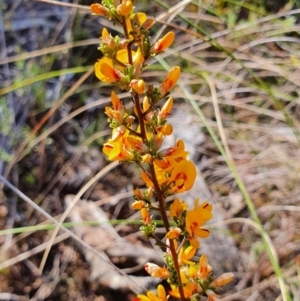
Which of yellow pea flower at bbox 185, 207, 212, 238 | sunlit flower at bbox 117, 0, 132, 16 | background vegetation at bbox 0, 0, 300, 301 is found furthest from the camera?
background vegetation at bbox 0, 0, 300, 301

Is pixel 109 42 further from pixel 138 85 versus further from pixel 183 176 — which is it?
pixel 183 176

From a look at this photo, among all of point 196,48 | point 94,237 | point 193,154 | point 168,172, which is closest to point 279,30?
point 196,48

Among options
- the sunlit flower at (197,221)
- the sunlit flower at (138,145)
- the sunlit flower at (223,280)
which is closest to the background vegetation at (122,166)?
the sunlit flower at (223,280)

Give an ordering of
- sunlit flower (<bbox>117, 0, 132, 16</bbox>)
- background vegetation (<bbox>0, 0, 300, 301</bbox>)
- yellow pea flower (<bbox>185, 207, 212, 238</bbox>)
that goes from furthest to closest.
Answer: background vegetation (<bbox>0, 0, 300, 301</bbox>), yellow pea flower (<bbox>185, 207, 212, 238</bbox>), sunlit flower (<bbox>117, 0, 132, 16</bbox>)

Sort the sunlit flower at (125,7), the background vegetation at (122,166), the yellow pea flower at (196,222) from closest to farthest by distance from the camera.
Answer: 1. the sunlit flower at (125,7)
2. the yellow pea flower at (196,222)
3. the background vegetation at (122,166)

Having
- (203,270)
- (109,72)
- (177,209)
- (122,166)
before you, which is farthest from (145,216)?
(122,166)

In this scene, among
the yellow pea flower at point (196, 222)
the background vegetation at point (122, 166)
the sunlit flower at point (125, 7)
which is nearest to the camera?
the sunlit flower at point (125, 7)

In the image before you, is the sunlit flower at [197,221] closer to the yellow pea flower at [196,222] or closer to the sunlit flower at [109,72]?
the yellow pea flower at [196,222]

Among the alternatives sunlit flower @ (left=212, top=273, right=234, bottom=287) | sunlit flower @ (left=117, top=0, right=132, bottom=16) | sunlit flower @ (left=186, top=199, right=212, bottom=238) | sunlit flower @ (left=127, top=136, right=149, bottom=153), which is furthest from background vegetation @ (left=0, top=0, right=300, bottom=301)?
sunlit flower @ (left=117, top=0, right=132, bottom=16)

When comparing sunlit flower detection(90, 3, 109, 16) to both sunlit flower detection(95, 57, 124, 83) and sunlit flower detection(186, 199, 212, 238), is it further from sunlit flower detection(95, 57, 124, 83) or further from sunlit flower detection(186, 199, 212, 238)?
sunlit flower detection(186, 199, 212, 238)
